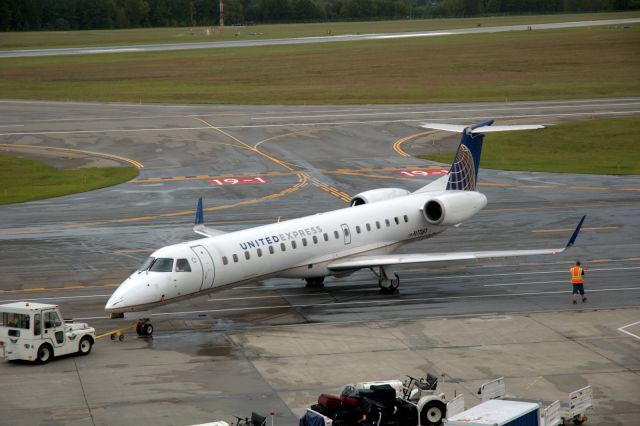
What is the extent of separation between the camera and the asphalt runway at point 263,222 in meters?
32.0

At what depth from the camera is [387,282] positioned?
3884 cm

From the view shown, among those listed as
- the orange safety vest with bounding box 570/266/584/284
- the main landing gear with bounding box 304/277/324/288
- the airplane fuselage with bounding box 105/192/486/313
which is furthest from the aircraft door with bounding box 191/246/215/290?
the orange safety vest with bounding box 570/266/584/284

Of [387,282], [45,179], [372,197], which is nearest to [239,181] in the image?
[45,179]

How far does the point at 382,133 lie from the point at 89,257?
122 ft

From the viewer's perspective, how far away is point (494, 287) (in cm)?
3991

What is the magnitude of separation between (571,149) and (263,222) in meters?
31.1

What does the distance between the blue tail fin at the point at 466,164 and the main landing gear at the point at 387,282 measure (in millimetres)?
6695

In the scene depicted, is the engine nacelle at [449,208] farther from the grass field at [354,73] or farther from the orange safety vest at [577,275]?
the grass field at [354,73]

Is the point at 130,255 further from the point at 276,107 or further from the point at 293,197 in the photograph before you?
the point at 276,107

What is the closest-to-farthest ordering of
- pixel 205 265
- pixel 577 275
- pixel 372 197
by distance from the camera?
pixel 205 265 → pixel 577 275 → pixel 372 197

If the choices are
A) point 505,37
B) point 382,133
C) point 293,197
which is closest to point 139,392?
point 293,197

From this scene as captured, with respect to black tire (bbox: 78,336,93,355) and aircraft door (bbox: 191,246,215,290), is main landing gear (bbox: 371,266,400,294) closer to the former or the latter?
aircraft door (bbox: 191,246,215,290)

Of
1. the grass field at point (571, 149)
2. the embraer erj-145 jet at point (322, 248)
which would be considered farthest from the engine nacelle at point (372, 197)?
the grass field at point (571, 149)

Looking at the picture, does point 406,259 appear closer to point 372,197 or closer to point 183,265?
point 372,197
